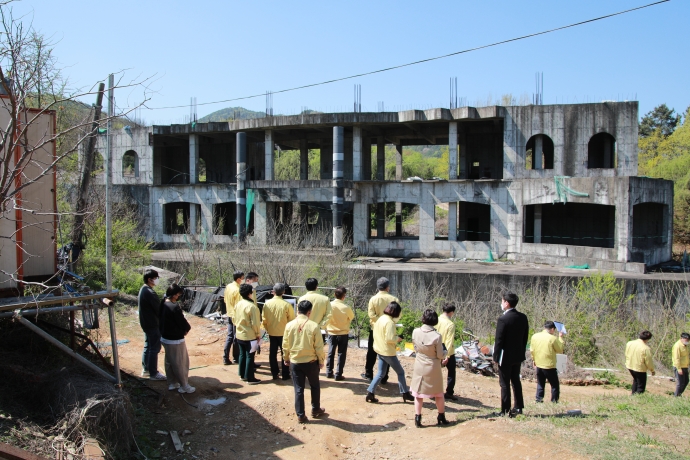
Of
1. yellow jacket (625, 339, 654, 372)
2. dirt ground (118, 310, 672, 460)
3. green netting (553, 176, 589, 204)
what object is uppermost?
green netting (553, 176, 589, 204)

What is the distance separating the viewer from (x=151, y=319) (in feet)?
26.6

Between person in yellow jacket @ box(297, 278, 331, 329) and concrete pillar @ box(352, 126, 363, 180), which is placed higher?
concrete pillar @ box(352, 126, 363, 180)

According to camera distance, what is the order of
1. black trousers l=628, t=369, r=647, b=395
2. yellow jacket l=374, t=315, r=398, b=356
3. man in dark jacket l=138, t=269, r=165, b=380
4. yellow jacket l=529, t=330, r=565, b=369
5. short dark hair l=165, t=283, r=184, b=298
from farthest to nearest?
black trousers l=628, t=369, r=647, b=395
man in dark jacket l=138, t=269, r=165, b=380
yellow jacket l=529, t=330, r=565, b=369
short dark hair l=165, t=283, r=184, b=298
yellow jacket l=374, t=315, r=398, b=356

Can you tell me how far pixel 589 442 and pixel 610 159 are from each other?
23.5 m

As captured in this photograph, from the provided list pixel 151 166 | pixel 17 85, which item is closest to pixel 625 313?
pixel 17 85

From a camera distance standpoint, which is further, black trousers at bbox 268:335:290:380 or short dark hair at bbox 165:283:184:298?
black trousers at bbox 268:335:290:380

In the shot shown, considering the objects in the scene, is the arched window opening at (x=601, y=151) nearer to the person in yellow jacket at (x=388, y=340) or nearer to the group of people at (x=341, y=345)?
the group of people at (x=341, y=345)

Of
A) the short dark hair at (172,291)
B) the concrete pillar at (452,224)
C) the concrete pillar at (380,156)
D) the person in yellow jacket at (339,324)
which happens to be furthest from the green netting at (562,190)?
the short dark hair at (172,291)

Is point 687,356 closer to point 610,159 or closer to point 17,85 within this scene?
point 17,85

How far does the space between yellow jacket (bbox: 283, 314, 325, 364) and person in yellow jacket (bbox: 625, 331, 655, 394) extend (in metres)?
5.67

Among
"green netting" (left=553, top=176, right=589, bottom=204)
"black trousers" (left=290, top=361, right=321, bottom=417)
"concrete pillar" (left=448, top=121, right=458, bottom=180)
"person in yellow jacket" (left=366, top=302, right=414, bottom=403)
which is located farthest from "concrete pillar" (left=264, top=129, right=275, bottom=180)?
"black trousers" (left=290, top=361, right=321, bottom=417)

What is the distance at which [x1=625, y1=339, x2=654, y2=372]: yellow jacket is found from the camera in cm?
901

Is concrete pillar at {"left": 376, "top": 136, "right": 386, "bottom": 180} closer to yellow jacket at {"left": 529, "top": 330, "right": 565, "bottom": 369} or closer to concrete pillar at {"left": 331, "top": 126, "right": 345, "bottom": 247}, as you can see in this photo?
concrete pillar at {"left": 331, "top": 126, "right": 345, "bottom": 247}

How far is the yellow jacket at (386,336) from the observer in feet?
23.2
